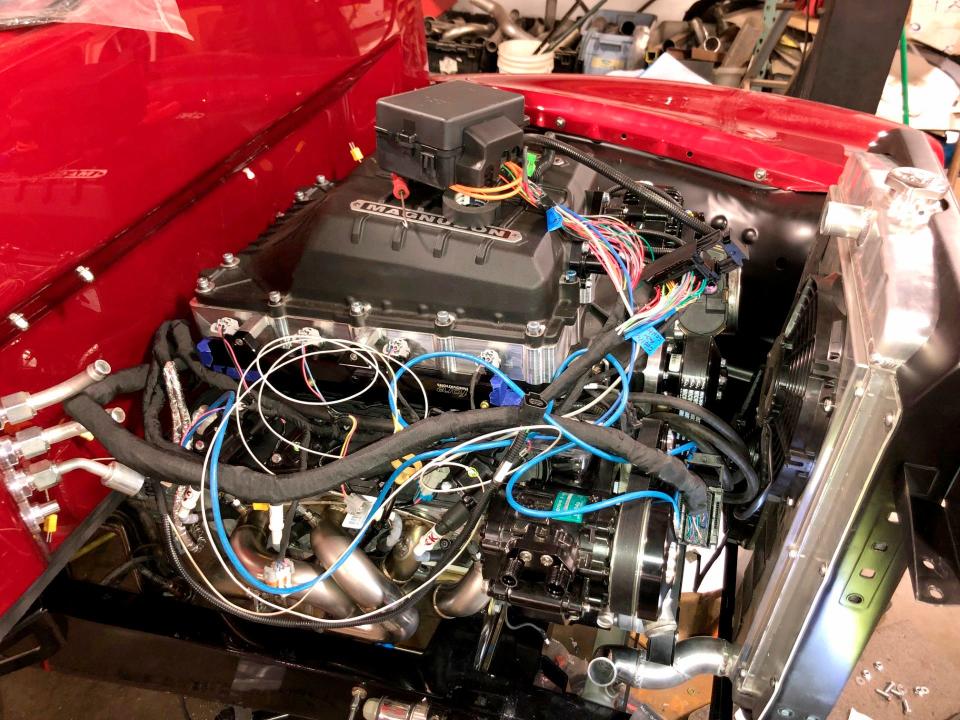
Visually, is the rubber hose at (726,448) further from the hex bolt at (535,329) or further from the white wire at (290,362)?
the white wire at (290,362)

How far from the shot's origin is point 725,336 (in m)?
1.69

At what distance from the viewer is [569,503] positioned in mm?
1119

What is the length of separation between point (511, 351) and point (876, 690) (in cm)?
154

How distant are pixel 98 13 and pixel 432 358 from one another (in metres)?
0.75

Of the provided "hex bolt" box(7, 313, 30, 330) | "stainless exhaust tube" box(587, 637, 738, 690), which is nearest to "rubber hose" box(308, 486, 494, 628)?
"stainless exhaust tube" box(587, 637, 738, 690)

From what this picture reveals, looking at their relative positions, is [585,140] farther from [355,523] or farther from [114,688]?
[114,688]

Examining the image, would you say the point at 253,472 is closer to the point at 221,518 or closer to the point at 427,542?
the point at 221,518

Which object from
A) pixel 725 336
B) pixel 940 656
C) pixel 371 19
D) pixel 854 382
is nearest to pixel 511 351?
pixel 854 382

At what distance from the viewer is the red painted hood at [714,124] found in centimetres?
163

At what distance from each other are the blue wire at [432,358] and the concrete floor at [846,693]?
123 centimetres

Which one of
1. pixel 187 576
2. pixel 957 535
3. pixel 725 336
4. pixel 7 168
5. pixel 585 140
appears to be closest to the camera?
pixel 957 535

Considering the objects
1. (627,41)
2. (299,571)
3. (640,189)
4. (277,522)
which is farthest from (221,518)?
(627,41)

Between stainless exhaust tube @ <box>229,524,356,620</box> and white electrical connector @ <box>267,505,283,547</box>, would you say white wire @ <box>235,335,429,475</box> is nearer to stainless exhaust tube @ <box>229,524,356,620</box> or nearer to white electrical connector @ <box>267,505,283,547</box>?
white electrical connector @ <box>267,505,283,547</box>

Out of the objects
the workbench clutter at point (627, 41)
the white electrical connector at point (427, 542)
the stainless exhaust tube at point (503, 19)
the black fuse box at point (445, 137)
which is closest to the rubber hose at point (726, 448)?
the white electrical connector at point (427, 542)
